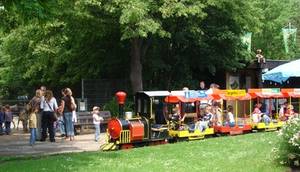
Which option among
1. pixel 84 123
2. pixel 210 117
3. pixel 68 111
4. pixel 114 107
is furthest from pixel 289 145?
pixel 114 107

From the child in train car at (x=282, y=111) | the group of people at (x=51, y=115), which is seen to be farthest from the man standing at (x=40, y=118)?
the child in train car at (x=282, y=111)

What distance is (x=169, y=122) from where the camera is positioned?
→ 63.3 ft

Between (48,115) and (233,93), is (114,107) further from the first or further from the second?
(48,115)

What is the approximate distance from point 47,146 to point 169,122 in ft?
13.4

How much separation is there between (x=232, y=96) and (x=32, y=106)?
298 inches

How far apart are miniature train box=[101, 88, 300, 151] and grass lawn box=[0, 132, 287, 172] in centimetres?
169

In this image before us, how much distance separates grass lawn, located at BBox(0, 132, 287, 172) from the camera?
12.2m

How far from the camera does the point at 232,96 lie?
2205 centimetres

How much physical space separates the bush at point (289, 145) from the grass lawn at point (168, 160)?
22 cm

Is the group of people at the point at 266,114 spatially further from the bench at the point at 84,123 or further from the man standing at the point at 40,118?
the man standing at the point at 40,118

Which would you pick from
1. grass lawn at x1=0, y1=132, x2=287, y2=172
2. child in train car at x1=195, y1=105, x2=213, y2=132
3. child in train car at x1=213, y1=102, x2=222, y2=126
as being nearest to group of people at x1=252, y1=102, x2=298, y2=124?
child in train car at x1=213, y1=102, x2=222, y2=126

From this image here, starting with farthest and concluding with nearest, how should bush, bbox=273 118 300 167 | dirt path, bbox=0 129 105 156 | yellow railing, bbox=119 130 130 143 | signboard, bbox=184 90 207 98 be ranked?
signboard, bbox=184 90 207 98
yellow railing, bbox=119 130 130 143
dirt path, bbox=0 129 105 156
bush, bbox=273 118 300 167

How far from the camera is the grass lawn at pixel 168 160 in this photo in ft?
39.9

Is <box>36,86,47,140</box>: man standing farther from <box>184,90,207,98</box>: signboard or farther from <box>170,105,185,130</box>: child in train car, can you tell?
<box>184,90,207,98</box>: signboard
